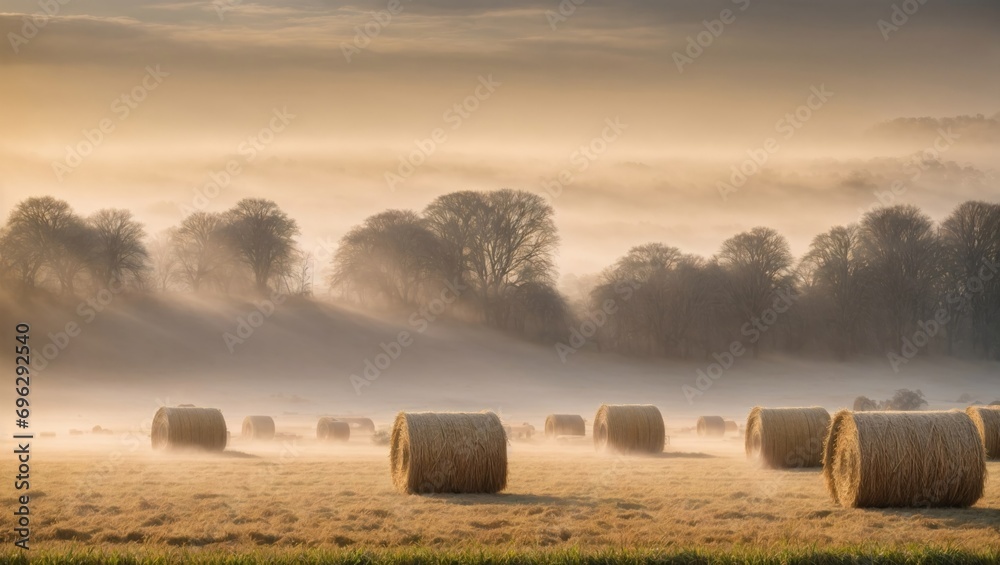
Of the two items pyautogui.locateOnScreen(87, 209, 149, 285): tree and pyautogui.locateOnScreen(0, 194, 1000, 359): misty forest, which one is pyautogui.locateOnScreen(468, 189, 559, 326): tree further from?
pyautogui.locateOnScreen(87, 209, 149, 285): tree

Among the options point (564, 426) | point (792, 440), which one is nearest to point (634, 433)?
point (792, 440)

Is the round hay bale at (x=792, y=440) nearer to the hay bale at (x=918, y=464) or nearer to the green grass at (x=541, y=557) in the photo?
the hay bale at (x=918, y=464)

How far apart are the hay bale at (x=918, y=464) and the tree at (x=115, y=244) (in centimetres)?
7154

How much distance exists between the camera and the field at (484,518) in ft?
49.8

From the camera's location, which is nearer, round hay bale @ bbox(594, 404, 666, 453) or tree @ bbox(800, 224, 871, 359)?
round hay bale @ bbox(594, 404, 666, 453)

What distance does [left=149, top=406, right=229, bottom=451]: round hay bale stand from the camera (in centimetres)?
3347

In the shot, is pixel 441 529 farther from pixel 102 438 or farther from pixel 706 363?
pixel 706 363

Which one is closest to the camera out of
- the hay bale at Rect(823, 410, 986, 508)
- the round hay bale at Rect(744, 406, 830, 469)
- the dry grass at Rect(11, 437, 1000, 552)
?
the dry grass at Rect(11, 437, 1000, 552)

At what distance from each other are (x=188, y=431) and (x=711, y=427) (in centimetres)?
2194
